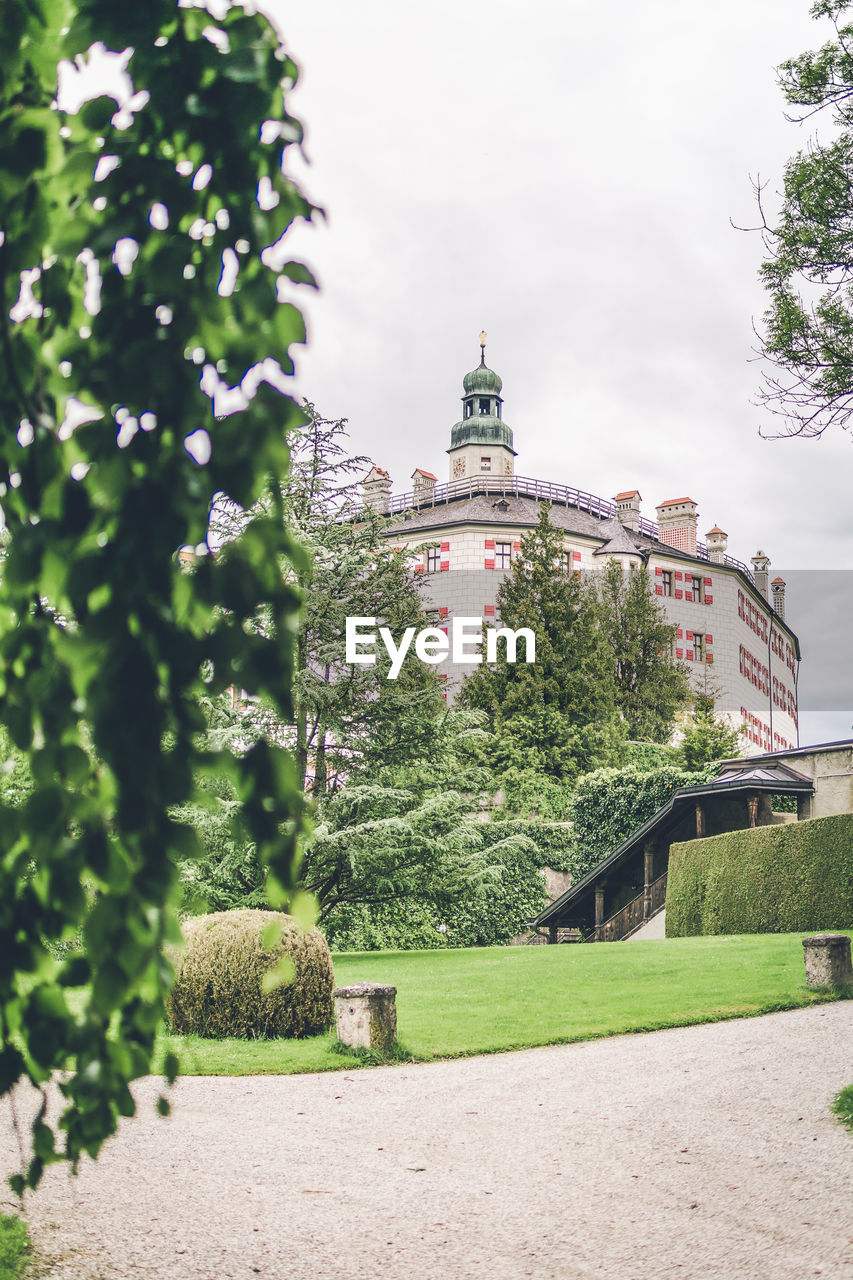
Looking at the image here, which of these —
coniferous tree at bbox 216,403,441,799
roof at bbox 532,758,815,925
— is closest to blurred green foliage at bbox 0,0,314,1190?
coniferous tree at bbox 216,403,441,799

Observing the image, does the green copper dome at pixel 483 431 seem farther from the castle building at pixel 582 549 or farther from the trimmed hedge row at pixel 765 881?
the trimmed hedge row at pixel 765 881

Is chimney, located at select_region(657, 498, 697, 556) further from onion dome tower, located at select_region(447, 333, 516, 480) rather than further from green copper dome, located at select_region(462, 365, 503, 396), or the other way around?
green copper dome, located at select_region(462, 365, 503, 396)

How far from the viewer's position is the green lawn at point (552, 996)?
35.3ft

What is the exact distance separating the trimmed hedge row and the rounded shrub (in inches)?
418

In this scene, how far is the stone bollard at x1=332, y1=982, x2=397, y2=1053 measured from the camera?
10523 millimetres

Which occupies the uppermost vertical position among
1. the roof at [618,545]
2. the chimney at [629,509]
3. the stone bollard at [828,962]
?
the chimney at [629,509]

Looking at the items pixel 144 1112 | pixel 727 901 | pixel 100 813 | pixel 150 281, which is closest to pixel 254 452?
pixel 150 281

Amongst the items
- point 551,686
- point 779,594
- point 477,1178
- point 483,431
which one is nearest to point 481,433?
point 483,431

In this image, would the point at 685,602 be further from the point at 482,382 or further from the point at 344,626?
the point at 344,626

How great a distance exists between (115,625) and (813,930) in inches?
775

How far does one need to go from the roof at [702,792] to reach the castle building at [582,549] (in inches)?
954

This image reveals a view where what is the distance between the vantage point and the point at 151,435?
1.71 meters

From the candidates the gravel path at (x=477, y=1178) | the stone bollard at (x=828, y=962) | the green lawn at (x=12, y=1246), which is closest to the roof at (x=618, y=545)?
the stone bollard at (x=828, y=962)

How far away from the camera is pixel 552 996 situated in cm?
1404
